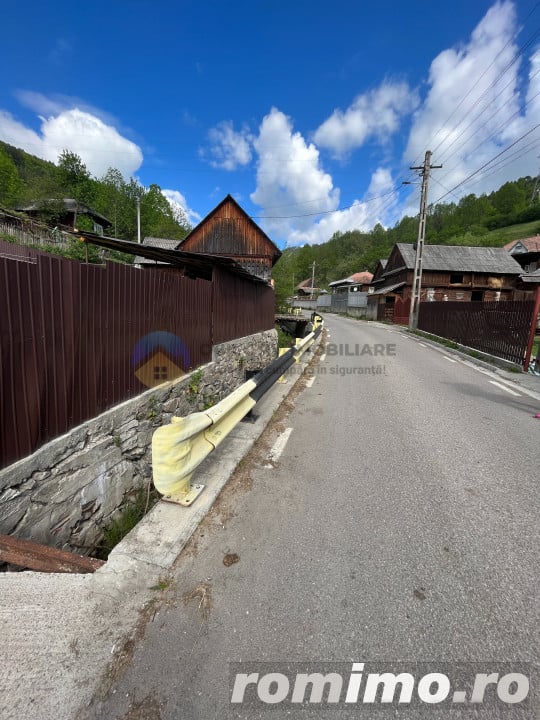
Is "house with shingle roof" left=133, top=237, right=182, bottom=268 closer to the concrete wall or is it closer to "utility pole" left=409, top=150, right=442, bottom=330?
the concrete wall

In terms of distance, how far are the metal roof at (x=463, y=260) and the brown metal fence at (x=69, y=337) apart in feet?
111

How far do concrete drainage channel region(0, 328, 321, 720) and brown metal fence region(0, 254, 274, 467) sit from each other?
3.55 ft

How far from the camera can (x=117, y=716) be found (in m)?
1.28

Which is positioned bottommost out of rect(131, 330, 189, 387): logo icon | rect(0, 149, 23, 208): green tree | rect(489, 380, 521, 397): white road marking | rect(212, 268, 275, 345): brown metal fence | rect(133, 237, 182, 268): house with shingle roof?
rect(489, 380, 521, 397): white road marking

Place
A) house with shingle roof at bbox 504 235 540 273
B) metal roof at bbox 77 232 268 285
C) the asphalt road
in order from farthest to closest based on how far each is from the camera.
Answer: house with shingle roof at bbox 504 235 540 273, metal roof at bbox 77 232 268 285, the asphalt road

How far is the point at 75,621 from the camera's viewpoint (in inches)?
62.7

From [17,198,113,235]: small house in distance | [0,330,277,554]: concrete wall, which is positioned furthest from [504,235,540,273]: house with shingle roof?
[17,198,113,235]: small house in distance

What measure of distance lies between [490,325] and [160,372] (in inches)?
480

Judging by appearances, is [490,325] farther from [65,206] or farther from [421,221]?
[65,206]

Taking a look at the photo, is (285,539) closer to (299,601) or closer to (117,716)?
(299,601)

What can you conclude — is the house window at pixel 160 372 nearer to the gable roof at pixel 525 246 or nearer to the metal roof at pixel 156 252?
the metal roof at pixel 156 252

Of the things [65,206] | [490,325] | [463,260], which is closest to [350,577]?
[490,325]

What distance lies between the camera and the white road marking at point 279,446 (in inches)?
147

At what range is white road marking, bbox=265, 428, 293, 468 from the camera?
3.72 metres
